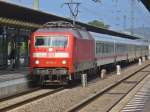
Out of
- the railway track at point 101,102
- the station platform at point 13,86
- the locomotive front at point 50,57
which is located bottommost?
the railway track at point 101,102

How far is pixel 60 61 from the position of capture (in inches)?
1005

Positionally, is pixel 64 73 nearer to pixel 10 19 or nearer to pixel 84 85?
pixel 84 85

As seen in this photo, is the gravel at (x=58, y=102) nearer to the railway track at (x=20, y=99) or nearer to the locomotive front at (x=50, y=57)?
the railway track at (x=20, y=99)

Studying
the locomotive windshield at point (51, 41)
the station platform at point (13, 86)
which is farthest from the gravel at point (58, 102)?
the locomotive windshield at point (51, 41)

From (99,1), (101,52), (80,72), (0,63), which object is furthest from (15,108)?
(101,52)

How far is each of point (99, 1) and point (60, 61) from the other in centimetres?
926

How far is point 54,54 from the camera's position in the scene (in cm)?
2567

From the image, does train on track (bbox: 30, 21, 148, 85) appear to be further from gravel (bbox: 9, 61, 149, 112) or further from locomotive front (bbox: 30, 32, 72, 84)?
gravel (bbox: 9, 61, 149, 112)

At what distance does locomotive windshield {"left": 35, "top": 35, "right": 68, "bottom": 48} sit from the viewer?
84.8 ft

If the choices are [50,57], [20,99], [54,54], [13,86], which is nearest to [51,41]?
[54,54]

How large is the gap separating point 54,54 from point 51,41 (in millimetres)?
712

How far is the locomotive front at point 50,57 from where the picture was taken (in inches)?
1000

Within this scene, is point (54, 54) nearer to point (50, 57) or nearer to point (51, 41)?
point (50, 57)

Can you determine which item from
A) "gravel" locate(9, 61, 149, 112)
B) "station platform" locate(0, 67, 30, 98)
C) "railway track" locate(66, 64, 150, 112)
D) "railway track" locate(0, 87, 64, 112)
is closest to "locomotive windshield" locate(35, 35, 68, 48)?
"station platform" locate(0, 67, 30, 98)
